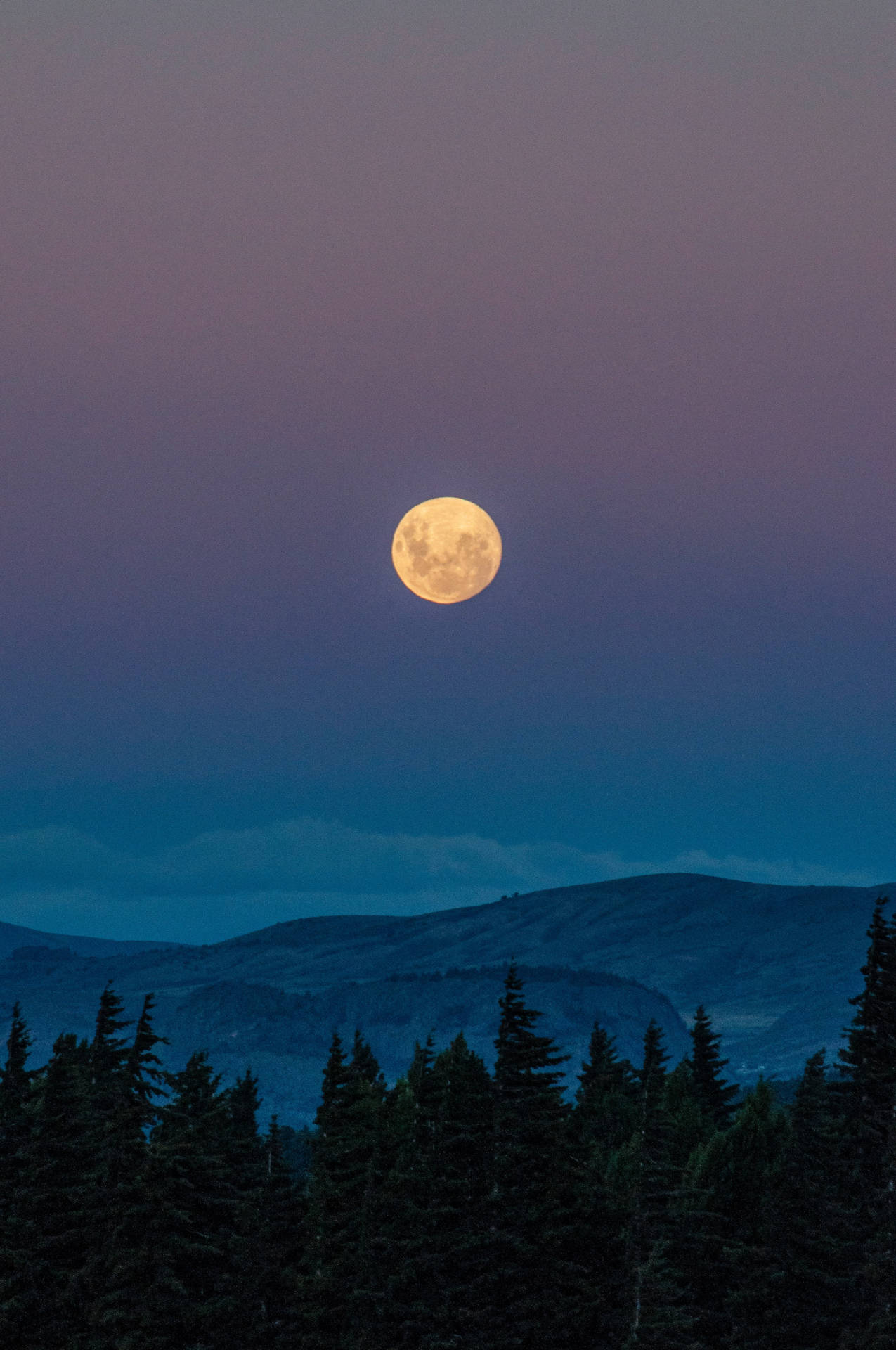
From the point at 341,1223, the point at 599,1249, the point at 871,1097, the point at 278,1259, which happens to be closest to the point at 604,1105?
the point at 278,1259

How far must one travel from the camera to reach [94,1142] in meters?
65.2

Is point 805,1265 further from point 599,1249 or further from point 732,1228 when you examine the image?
point 732,1228

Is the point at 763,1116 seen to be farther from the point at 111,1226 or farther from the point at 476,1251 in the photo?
the point at 111,1226

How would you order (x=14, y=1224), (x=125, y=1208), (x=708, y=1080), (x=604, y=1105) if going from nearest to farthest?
1. (x=125, y=1208)
2. (x=14, y=1224)
3. (x=604, y=1105)
4. (x=708, y=1080)

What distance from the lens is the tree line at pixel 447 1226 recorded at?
2287 inches

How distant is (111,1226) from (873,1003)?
3146 cm

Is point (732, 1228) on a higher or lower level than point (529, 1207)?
lower

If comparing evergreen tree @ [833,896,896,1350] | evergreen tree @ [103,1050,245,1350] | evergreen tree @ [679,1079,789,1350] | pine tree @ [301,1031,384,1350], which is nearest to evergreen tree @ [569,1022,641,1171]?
evergreen tree @ [679,1079,789,1350]

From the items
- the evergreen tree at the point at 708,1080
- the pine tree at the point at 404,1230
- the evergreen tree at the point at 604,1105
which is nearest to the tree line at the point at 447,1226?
the pine tree at the point at 404,1230

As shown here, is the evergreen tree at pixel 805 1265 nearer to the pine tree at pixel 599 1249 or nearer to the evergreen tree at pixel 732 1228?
the evergreen tree at pixel 732 1228

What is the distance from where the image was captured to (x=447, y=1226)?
198ft

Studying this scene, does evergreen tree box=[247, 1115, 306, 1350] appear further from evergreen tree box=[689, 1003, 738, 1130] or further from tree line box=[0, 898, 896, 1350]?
evergreen tree box=[689, 1003, 738, 1130]

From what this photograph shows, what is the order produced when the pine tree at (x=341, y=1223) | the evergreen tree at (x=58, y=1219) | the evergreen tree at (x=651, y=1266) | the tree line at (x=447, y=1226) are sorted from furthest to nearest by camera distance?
1. the evergreen tree at (x=58, y=1219)
2. the pine tree at (x=341, y=1223)
3. the tree line at (x=447, y=1226)
4. the evergreen tree at (x=651, y=1266)

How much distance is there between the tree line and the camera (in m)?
Answer: 58.1
